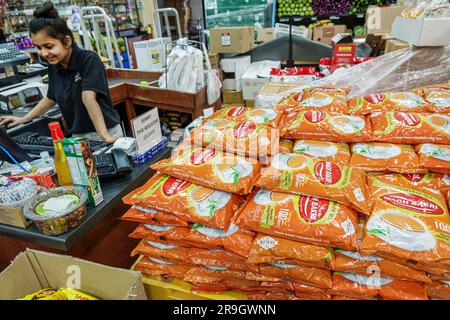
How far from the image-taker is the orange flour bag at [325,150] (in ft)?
4.22

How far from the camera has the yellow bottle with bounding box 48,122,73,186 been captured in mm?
1040

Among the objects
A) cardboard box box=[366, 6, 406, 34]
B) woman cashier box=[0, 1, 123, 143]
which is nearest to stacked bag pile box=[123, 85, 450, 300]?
woman cashier box=[0, 1, 123, 143]

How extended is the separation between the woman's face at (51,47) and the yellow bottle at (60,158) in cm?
84

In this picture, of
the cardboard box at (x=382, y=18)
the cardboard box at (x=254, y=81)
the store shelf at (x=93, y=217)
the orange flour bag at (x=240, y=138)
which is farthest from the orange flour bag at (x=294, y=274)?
the cardboard box at (x=382, y=18)

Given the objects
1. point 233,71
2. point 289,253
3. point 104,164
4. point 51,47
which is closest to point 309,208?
point 289,253

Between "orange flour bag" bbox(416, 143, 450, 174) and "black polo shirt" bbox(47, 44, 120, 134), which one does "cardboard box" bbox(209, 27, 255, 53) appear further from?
"orange flour bag" bbox(416, 143, 450, 174)

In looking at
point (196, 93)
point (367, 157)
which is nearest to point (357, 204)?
point (367, 157)

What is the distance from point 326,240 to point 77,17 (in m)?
3.80

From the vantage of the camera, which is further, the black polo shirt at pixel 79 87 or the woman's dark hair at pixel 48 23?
the black polo shirt at pixel 79 87

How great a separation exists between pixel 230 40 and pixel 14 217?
346 centimetres

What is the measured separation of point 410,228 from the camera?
95 cm

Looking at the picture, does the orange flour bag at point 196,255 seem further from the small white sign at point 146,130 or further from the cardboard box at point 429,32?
the cardboard box at point 429,32

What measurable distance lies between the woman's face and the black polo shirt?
0.08m

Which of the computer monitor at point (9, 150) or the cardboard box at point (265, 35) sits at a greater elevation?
the cardboard box at point (265, 35)
